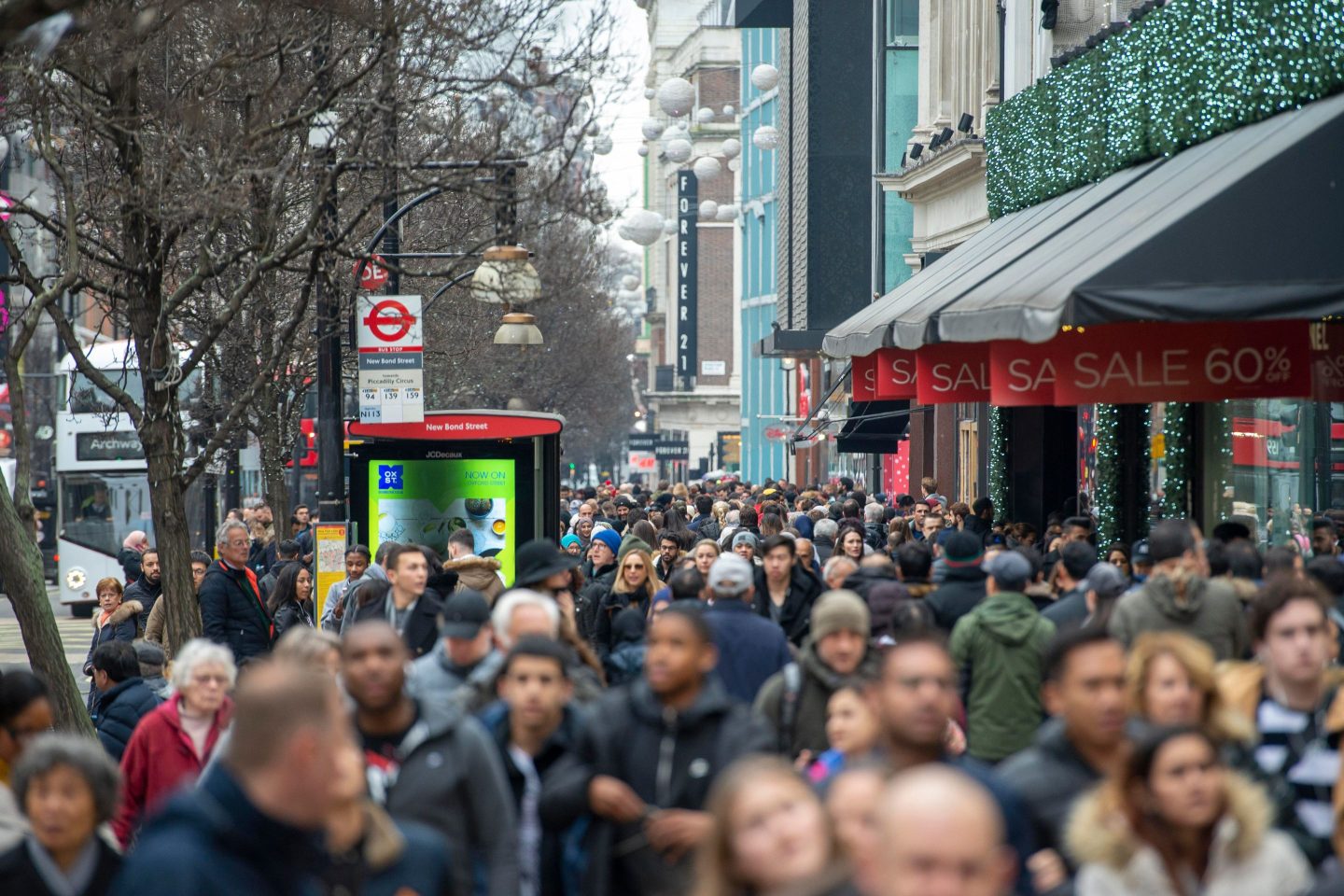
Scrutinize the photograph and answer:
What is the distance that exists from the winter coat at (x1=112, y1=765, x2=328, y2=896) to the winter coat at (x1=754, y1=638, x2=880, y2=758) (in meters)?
3.41

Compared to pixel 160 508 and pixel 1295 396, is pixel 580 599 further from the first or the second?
pixel 1295 396

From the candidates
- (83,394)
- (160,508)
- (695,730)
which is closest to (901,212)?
(83,394)

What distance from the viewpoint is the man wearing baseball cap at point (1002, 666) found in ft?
29.8

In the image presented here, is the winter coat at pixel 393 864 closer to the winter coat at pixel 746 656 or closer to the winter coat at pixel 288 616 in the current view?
the winter coat at pixel 746 656

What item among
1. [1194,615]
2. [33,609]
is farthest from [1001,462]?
[1194,615]

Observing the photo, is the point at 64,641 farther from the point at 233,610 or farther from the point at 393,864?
the point at 393,864

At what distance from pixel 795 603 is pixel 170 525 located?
206 inches

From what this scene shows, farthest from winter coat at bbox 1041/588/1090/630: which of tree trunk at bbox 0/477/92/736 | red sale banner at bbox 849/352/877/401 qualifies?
red sale banner at bbox 849/352/877/401

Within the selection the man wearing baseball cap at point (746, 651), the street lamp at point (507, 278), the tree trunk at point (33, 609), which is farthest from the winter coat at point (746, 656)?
the street lamp at point (507, 278)

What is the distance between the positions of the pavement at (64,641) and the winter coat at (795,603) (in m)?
13.1

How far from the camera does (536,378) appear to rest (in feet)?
191

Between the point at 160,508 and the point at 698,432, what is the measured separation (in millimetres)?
85716

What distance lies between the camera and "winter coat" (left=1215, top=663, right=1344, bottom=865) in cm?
613

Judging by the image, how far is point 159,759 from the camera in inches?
314
